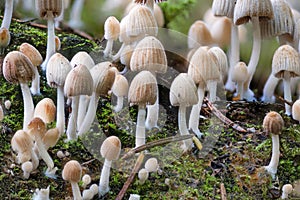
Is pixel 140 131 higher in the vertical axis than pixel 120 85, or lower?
→ lower

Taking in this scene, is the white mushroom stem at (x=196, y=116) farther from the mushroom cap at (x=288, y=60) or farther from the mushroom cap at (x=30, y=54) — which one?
the mushroom cap at (x=30, y=54)

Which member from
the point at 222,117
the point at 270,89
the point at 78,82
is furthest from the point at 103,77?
the point at 270,89

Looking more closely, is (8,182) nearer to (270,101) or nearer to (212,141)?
Result: (212,141)

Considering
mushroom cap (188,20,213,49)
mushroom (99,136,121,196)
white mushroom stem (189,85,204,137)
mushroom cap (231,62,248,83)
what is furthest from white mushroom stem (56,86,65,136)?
mushroom cap (188,20,213,49)

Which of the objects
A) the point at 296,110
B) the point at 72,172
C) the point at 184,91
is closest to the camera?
the point at 72,172

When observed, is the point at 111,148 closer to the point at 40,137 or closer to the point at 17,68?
the point at 40,137

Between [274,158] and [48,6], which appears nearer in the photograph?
[274,158]

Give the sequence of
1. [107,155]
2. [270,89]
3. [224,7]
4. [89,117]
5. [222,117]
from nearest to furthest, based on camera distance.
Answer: [107,155]
[89,117]
[222,117]
[224,7]
[270,89]

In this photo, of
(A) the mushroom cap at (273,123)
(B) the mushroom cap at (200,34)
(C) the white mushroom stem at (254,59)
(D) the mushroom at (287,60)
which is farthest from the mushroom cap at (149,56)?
(B) the mushroom cap at (200,34)
